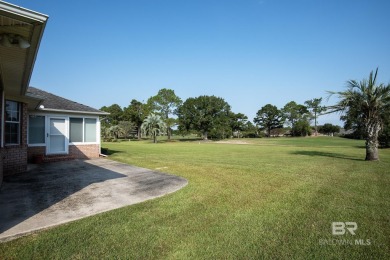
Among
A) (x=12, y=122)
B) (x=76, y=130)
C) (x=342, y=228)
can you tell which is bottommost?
(x=342, y=228)

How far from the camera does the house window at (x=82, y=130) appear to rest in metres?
12.9

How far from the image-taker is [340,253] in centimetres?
299

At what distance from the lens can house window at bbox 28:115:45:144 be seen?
454 inches

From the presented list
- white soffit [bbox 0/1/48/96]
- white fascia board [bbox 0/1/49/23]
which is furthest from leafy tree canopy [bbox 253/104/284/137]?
white fascia board [bbox 0/1/49/23]

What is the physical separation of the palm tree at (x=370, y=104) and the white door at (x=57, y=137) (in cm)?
1742

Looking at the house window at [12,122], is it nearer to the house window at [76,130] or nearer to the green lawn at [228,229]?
the house window at [76,130]

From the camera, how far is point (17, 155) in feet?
27.2

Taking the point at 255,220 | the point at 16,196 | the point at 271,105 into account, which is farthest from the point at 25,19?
the point at 271,105

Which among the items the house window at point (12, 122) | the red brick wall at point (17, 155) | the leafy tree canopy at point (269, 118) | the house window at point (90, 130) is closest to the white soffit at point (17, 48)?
the house window at point (12, 122)

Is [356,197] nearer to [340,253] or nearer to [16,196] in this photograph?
[340,253]

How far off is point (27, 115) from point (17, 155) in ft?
8.57

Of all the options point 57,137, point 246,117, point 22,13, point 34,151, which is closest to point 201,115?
point 246,117

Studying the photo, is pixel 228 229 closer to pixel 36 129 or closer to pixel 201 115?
pixel 36 129

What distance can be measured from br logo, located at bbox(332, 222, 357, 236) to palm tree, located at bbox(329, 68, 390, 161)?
12118 mm
